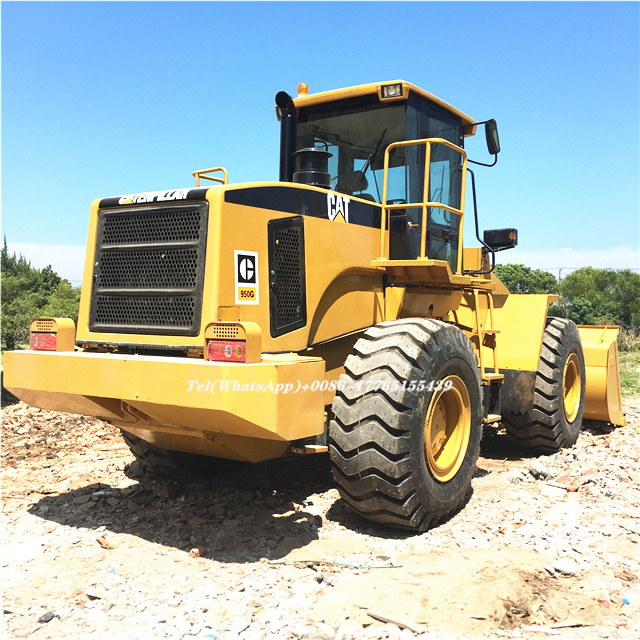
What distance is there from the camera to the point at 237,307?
4.30 metres

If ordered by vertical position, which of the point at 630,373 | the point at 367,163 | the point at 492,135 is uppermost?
the point at 492,135

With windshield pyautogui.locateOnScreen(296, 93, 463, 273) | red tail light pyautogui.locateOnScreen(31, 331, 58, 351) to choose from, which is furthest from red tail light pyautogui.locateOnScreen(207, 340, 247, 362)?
windshield pyautogui.locateOnScreen(296, 93, 463, 273)

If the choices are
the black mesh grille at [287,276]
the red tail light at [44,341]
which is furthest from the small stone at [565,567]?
the red tail light at [44,341]

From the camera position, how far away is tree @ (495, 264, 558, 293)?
3825cm

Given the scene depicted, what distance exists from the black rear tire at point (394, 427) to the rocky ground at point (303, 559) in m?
0.25

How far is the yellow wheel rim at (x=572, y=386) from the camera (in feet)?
25.6

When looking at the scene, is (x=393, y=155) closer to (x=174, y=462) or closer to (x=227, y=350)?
(x=227, y=350)

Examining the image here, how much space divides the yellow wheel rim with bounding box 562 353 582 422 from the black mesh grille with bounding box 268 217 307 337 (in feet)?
14.5

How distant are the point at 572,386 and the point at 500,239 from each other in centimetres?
234

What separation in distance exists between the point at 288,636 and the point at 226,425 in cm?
120

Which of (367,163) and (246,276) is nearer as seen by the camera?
(246,276)

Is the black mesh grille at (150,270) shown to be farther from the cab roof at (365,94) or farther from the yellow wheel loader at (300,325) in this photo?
the cab roof at (365,94)

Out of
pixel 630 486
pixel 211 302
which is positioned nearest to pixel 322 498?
pixel 211 302

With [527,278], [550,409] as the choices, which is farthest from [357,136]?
[527,278]
